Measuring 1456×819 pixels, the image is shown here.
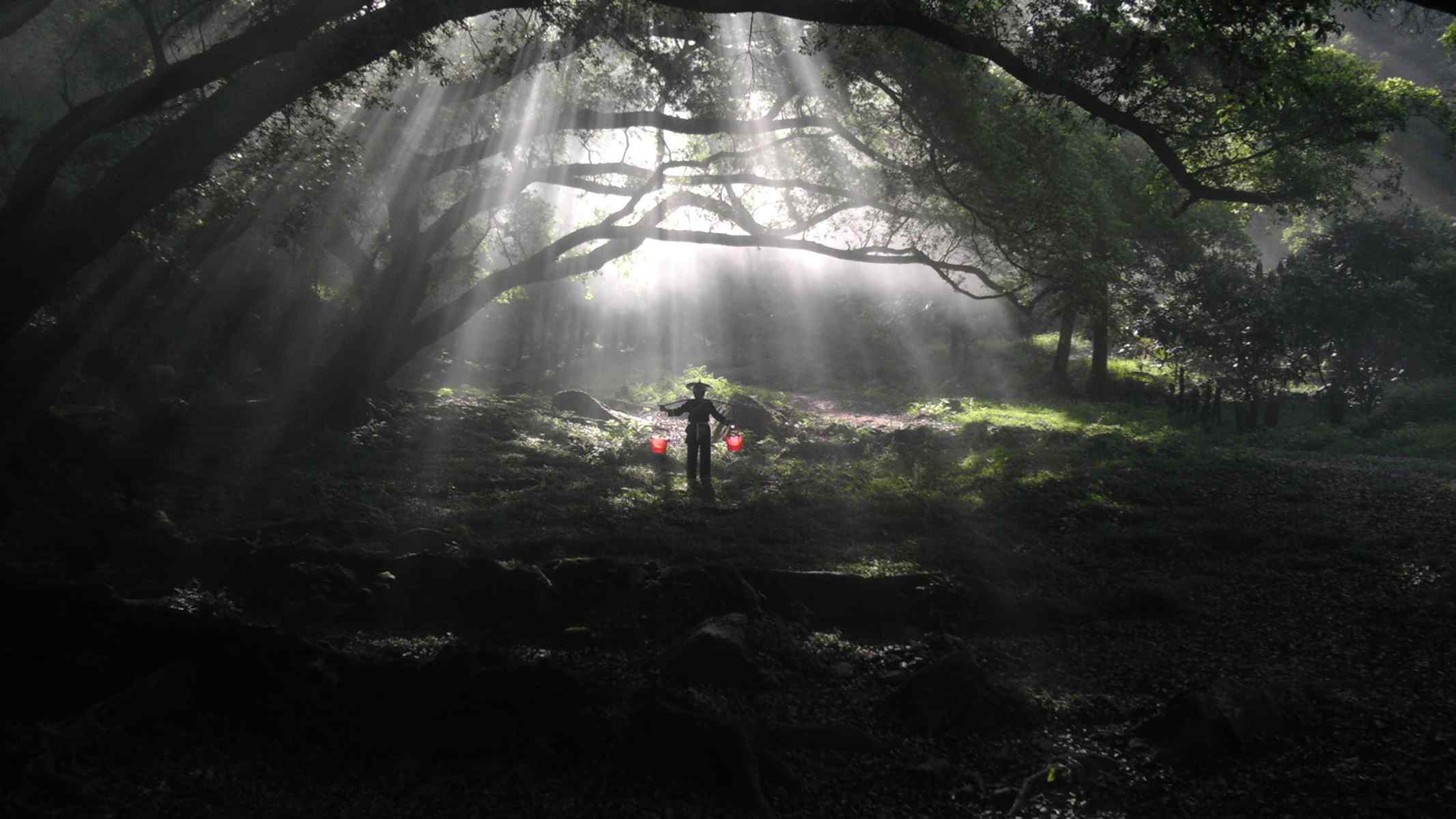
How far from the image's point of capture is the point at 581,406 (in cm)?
2277

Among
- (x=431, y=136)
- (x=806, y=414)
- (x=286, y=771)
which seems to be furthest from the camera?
(x=806, y=414)

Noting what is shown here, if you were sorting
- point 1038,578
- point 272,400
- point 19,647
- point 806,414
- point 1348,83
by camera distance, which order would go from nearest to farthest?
point 19,647 < point 1038,578 < point 1348,83 < point 272,400 < point 806,414

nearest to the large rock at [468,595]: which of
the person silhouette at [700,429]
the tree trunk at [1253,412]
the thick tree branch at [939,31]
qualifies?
the thick tree branch at [939,31]

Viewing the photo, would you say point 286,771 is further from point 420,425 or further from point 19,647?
point 420,425

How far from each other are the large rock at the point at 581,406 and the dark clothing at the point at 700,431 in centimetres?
896

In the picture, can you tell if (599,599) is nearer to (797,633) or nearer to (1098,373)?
(797,633)

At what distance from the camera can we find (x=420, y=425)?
57.4 ft

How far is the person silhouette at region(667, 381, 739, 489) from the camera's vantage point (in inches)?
524

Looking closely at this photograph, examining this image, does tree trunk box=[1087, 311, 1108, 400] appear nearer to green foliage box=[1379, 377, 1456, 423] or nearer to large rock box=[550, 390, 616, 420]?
green foliage box=[1379, 377, 1456, 423]

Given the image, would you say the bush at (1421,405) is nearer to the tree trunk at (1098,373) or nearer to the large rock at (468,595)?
the tree trunk at (1098,373)

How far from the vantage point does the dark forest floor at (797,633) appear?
4617 mm

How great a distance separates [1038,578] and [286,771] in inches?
272

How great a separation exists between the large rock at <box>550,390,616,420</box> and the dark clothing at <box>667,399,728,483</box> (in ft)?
29.4

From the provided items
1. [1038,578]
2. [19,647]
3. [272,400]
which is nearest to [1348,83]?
[1038,578]
